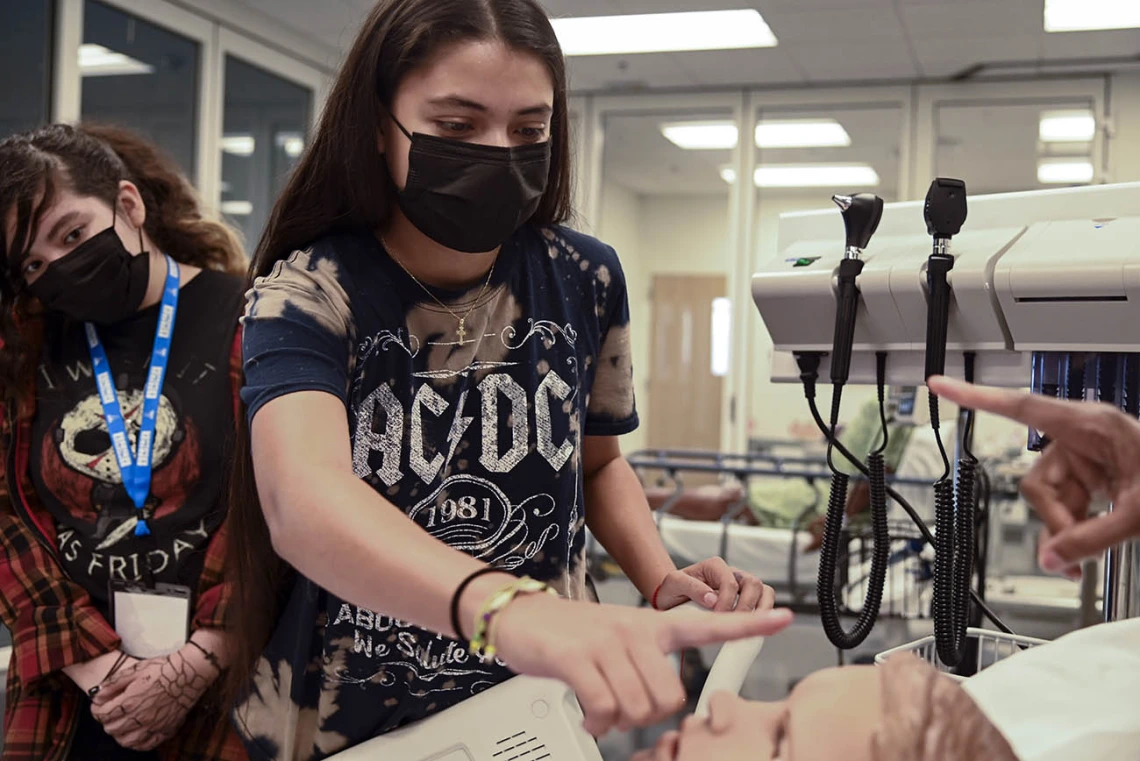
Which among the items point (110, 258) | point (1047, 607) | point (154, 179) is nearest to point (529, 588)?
point (110, 258)

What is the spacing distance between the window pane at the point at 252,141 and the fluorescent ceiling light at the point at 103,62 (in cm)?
69

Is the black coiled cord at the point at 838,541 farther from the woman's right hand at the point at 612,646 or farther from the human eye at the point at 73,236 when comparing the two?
the human eye at the point at 73,236

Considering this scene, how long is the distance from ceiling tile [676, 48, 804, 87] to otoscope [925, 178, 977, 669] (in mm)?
4762

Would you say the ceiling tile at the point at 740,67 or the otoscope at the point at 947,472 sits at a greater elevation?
the ceiling tile at the point at 740,67

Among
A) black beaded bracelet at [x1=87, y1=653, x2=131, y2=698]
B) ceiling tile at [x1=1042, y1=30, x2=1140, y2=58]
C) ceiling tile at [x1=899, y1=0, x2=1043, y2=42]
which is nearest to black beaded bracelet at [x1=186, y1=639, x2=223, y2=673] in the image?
black beaded bracelet at [x1=87, y1=653, x2=131, y2=698]

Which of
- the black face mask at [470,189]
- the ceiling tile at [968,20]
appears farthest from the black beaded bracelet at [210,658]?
the ceiling tile at [968,20]

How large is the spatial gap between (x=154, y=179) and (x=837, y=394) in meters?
1.20

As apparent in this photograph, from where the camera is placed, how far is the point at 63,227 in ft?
5.21

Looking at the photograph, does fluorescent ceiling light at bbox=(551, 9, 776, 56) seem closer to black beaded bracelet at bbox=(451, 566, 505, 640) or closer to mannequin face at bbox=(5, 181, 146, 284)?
mannequin face at bbox=(5, 181, 146, 284)

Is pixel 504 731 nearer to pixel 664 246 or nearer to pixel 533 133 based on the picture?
pixel 533 133

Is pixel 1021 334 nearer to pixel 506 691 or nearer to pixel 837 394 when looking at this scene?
pixel 837 394

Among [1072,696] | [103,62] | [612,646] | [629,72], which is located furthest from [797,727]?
[629,72]

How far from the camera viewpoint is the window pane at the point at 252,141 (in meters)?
5.42

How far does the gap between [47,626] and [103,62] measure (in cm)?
363
